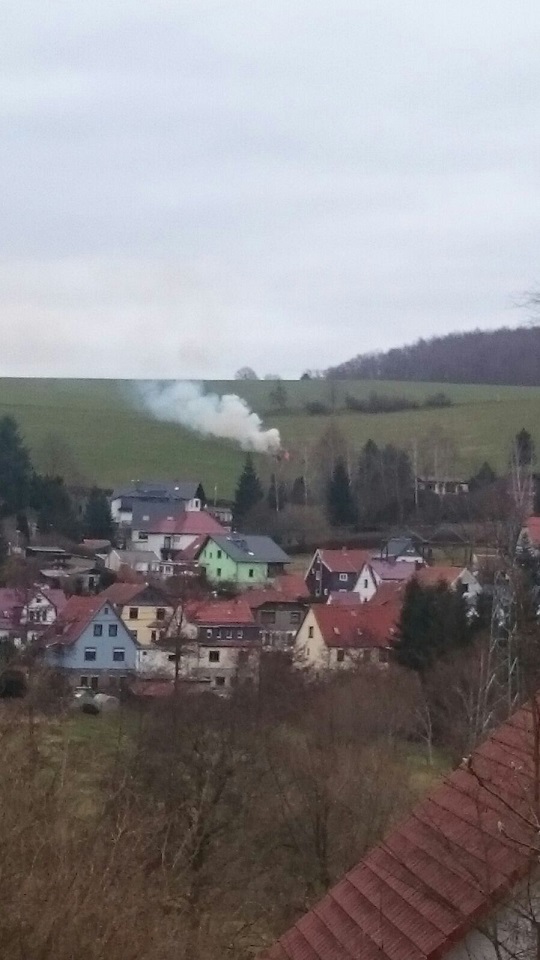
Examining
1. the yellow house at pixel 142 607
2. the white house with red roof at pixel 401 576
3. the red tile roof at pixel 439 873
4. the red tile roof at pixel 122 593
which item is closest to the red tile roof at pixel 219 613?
the yellow house at pixel 142 607

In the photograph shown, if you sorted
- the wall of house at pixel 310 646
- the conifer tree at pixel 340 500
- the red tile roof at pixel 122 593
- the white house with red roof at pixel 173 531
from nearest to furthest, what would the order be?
the wall of house at pixel 310 646 < the red tile roof at pixel 122 593 < the white house with red roof at pixel 173 531 < the conifer tree at pixel 340 500

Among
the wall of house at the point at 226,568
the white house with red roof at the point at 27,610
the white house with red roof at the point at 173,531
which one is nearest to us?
the white house with red roof at the point at 27,610

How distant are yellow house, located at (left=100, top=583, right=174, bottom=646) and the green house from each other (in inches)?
356

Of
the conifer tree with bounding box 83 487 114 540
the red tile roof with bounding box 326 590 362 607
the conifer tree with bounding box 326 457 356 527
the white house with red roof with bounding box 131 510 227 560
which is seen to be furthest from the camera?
the conifer tree with bounding box 326 457 356 527

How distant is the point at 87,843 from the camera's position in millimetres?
6562

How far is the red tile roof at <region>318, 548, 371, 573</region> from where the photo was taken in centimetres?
4716

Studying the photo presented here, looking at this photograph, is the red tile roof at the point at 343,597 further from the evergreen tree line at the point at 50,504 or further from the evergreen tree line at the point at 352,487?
the evergreen tree line at the point at 50,504

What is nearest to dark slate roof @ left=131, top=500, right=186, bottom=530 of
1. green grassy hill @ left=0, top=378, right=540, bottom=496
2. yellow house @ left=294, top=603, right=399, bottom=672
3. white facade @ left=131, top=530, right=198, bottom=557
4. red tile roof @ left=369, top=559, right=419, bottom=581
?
white facade @ left=131, top=530, right=198, bottom=557

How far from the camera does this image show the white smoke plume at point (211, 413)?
68.9m

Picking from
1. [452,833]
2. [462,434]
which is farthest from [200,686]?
[462,434]

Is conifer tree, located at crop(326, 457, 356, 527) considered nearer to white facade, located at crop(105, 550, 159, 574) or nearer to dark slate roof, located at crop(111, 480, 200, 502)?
dark slate roof, located at crop(111, 480, 200, 502)

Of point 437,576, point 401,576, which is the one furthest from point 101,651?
point 401,576

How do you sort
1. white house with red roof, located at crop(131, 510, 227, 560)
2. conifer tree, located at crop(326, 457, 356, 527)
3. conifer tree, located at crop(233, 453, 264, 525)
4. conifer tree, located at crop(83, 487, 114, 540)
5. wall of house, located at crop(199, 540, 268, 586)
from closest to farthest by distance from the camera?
wall of house, located at crop(199, 540, 268, 586), conifer tree, located at crop(83, 487, 114, 540), white house with red roof, located at crop(131, 510, 227, 560), conifer tree, located at crop(326, 457, 356, 527), conifer tree, located at crop(233, 453, 264, 525)

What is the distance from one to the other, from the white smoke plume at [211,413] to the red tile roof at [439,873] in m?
63.0
